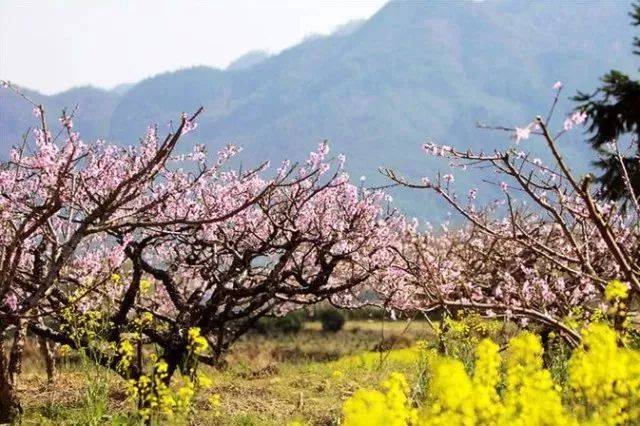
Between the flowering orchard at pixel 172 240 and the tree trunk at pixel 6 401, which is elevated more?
the flowering orchard at pixel 172 240

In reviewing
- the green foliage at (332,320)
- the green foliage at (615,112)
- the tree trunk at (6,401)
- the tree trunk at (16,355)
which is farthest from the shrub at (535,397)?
the green foliage at (332,320)

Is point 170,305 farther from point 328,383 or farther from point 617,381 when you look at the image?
point 617,381

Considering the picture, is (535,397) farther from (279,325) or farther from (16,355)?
(279,325)

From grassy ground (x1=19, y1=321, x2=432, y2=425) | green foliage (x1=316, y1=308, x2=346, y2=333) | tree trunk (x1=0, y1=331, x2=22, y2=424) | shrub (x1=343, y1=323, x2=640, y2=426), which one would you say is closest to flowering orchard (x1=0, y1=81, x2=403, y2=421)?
tree trunk (x1=0, y1=331, x2=22, y2=424)

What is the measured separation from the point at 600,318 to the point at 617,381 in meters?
4.93

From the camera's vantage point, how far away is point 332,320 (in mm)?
35250

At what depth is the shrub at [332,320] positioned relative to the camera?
34.9 m

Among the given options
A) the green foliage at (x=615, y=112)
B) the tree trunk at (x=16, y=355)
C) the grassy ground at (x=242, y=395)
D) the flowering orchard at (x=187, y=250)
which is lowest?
the grassy ground at (x=242, y=395)

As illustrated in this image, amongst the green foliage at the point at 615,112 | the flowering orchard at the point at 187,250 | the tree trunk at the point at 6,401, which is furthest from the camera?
the green foliage at the point at 615,112

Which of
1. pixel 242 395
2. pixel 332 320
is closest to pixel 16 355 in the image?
pixel 242 395

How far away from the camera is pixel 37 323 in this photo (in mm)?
8648

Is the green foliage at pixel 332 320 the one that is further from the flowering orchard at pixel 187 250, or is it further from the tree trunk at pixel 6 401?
the tree trunk at pixel 6 401

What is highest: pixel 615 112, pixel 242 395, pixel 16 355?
pixel 615 112

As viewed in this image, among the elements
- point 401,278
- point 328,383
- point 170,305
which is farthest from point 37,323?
point 170,305
